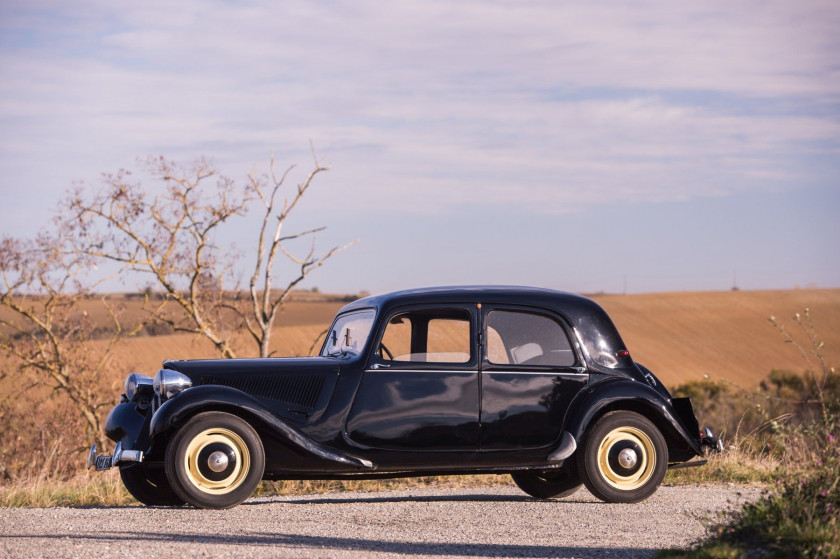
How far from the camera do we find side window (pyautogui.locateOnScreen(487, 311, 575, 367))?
835 centimetres

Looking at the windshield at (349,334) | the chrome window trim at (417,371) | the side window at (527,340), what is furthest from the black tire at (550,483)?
the windshield at (349,334)

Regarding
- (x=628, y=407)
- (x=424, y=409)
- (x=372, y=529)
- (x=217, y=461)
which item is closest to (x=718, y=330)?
(x=628, y=407)

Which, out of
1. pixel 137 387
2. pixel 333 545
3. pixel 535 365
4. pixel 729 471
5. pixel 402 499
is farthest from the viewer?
pixel 729 471

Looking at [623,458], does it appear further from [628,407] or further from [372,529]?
[372,529]

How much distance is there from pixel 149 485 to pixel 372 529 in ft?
8.34

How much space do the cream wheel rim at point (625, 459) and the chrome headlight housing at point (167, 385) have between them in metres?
3.49

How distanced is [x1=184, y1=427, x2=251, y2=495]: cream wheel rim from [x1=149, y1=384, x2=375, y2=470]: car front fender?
195 mm

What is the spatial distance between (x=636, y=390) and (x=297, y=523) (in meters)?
3.10

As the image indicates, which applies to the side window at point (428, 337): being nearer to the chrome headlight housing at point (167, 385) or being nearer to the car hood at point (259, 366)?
the car hood at point (259, 366)

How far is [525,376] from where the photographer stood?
8258 mm

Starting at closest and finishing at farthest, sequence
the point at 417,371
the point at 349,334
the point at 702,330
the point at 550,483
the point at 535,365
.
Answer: the point at 417,371 < the point at 535,365 < the point at 349,334 < the point at 550,483 < the point at 702,330

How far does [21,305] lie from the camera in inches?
795

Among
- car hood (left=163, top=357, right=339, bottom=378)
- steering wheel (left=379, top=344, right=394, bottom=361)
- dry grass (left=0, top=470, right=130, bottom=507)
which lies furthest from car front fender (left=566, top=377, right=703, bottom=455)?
dry grass (left=0, top=470, right=130, bottom=507)

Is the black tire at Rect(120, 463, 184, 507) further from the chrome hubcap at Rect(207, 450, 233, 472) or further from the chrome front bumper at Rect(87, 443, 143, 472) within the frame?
the chrome hubcap at Rect(207, 450, 233, 472)
